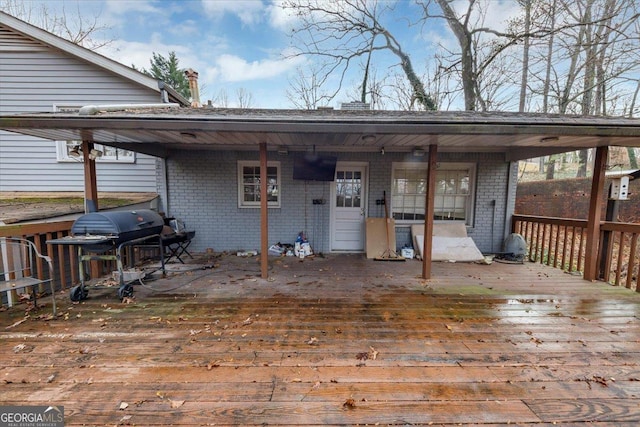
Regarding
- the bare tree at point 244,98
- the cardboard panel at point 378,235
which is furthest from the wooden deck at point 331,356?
the bare tree at point 244,98

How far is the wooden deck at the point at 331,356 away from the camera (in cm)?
174

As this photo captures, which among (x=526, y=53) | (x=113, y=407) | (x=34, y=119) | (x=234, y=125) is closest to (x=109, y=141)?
(x=34, y=119)

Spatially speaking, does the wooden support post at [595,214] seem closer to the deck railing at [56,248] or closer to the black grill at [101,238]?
the black grill at [101,238]

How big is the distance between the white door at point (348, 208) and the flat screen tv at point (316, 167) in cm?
30

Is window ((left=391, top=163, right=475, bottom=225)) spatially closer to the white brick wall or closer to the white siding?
the white brick wall

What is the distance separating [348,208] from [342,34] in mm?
7959

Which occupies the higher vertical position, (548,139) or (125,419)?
(548,139)

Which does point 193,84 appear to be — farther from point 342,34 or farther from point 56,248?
point 342,34

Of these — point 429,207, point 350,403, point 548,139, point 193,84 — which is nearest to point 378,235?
point 429,207

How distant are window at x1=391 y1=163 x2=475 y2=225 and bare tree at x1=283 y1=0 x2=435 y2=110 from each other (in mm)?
6492

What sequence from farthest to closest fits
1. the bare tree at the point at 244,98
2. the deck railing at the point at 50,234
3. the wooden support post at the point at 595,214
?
the bare tree at the point at 244,98 → the wooden support post at the point at 595,214 → the deck railing at the point at 50,234

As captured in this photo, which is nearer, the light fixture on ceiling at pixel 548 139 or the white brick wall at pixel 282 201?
the light fixture on ceiling at pixel 548 139

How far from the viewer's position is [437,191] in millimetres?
6219

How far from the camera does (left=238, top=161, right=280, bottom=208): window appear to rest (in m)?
6.07
